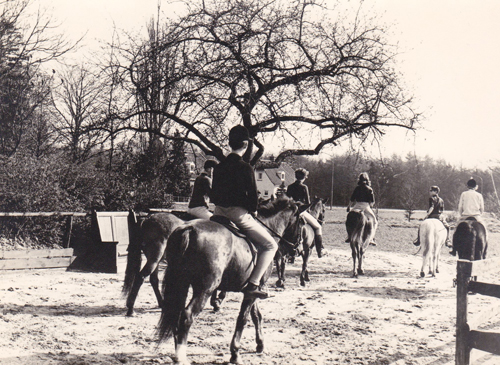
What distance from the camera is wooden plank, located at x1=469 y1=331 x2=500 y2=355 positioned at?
405 centimetres

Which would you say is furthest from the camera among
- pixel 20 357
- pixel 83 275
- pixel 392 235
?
pixel 392 235

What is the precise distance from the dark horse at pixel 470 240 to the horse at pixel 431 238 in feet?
3.98

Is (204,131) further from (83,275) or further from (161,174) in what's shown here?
(83,275)

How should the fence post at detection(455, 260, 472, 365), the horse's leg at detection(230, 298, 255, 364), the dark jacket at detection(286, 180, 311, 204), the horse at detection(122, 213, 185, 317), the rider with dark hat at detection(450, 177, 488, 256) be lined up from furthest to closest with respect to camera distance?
1. the dark jacket at detection(286, 180, 311, 204)
2. the rider with dark hat at detection(450, 177, 488, 256)
3. the horse at detection(122, 213, 185, 317)
4. the horse's leg at detection(230, 298, 255, 364)
5. the fence post at detection(455, 260, 472, 365)

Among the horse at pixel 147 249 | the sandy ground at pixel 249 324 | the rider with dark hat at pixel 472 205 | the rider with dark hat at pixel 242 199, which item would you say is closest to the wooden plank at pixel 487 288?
the sandy ground at pixel 249 324

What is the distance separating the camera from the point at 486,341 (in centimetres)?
414

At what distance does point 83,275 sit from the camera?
10211mm

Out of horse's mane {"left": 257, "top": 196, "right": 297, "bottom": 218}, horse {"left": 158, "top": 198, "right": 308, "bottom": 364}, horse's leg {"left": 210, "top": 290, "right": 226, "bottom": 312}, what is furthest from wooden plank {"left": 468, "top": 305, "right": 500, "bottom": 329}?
horse's leg {"left": 210, "top": 290, "right": 226, "bottom": 312}

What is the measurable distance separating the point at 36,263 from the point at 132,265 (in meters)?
4.69

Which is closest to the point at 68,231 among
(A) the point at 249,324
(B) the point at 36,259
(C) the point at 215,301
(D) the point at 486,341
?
(B) the point at 36,259

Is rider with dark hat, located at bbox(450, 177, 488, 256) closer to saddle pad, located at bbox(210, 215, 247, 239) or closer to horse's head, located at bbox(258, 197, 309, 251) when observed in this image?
horse's head, located at bbox(258, 197, 309, 251)

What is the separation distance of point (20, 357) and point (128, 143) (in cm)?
831

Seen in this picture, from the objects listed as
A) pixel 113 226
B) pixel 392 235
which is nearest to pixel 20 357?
pixel 113 226

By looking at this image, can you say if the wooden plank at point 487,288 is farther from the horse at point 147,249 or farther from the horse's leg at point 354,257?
the horse's leg at point 354,257
